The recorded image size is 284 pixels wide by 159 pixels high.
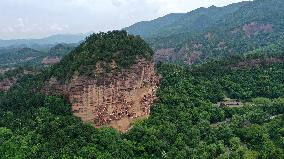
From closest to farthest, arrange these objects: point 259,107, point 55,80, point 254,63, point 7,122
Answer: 1. point 7,122
2. point 55,80
3. point 259,107
4. point 254,63

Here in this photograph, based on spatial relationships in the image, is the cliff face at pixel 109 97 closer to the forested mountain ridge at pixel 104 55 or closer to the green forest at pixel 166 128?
the forested mountain ridge at pixel 104 55

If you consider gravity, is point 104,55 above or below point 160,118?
above

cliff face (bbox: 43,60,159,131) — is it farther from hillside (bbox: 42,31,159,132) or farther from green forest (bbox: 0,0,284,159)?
green forest (bbox: 0,0,284,159)

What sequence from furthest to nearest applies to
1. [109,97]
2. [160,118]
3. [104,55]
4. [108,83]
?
[104,55] → [160,118] → [108,83] → [109,97]

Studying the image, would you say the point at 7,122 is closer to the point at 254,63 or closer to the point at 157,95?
the point at 157,95

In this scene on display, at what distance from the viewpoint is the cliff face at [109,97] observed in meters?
73.7

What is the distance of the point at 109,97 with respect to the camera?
7500cm

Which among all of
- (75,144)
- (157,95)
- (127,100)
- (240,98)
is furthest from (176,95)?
(75,144)

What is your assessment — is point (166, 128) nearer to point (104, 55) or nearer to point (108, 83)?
point (108, 83)

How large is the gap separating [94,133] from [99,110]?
5.84m

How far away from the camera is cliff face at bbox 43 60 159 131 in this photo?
7369cm

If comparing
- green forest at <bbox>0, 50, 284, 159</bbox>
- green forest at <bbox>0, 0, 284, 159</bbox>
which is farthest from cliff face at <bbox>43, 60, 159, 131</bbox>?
green forest at <bbox>0, 50, 284, 159</bbox>

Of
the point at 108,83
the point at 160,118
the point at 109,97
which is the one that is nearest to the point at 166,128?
the point at 160,118

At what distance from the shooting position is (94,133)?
68.6m
